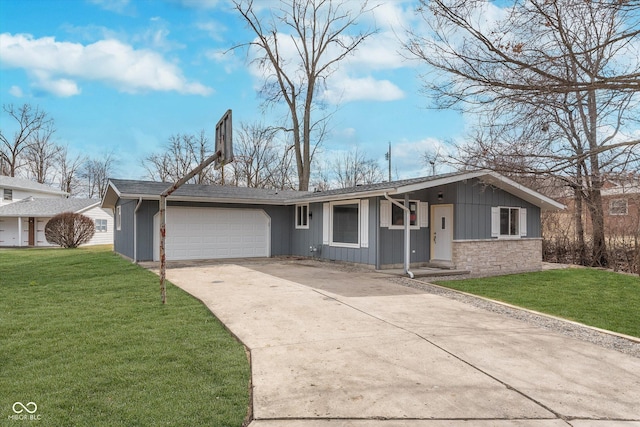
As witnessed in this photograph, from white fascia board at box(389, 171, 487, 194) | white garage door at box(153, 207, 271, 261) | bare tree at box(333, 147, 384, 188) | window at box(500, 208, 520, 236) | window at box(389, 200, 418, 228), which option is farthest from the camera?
bare tree at box(333, 147, 384, 188)

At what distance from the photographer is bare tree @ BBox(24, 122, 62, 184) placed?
33.8 meters

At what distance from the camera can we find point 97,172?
37.3 m

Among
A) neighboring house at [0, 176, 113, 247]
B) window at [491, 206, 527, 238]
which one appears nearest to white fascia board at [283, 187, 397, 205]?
window at [491, 206, 527, 238]

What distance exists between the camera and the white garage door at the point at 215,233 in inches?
516

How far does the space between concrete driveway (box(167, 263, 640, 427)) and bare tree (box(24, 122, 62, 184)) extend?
118 feet

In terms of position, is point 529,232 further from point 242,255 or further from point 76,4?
point 76,4

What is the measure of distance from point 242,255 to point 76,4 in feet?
29.2

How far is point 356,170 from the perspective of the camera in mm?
31828

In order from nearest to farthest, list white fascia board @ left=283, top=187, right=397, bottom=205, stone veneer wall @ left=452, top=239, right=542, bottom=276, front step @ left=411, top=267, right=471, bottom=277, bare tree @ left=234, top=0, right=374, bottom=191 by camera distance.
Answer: white fascia board @ left=283, top=187, right=397, bottom=205 → front step @ left=411, top=267, right=471, bottom=277 → stone veneer wall @ left=452, top=239, right=542, bottom=276 → bare tree @ left=234, top=0, right=374, bottom=191

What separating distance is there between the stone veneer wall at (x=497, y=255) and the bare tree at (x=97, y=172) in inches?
1396

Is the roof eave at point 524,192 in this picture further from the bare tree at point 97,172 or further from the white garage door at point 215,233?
the bare tree at point 97,172

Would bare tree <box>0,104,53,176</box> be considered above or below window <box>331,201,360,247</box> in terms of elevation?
above

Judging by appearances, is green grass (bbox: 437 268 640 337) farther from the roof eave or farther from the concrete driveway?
the roof eave

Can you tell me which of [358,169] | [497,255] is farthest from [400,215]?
[358,169]
